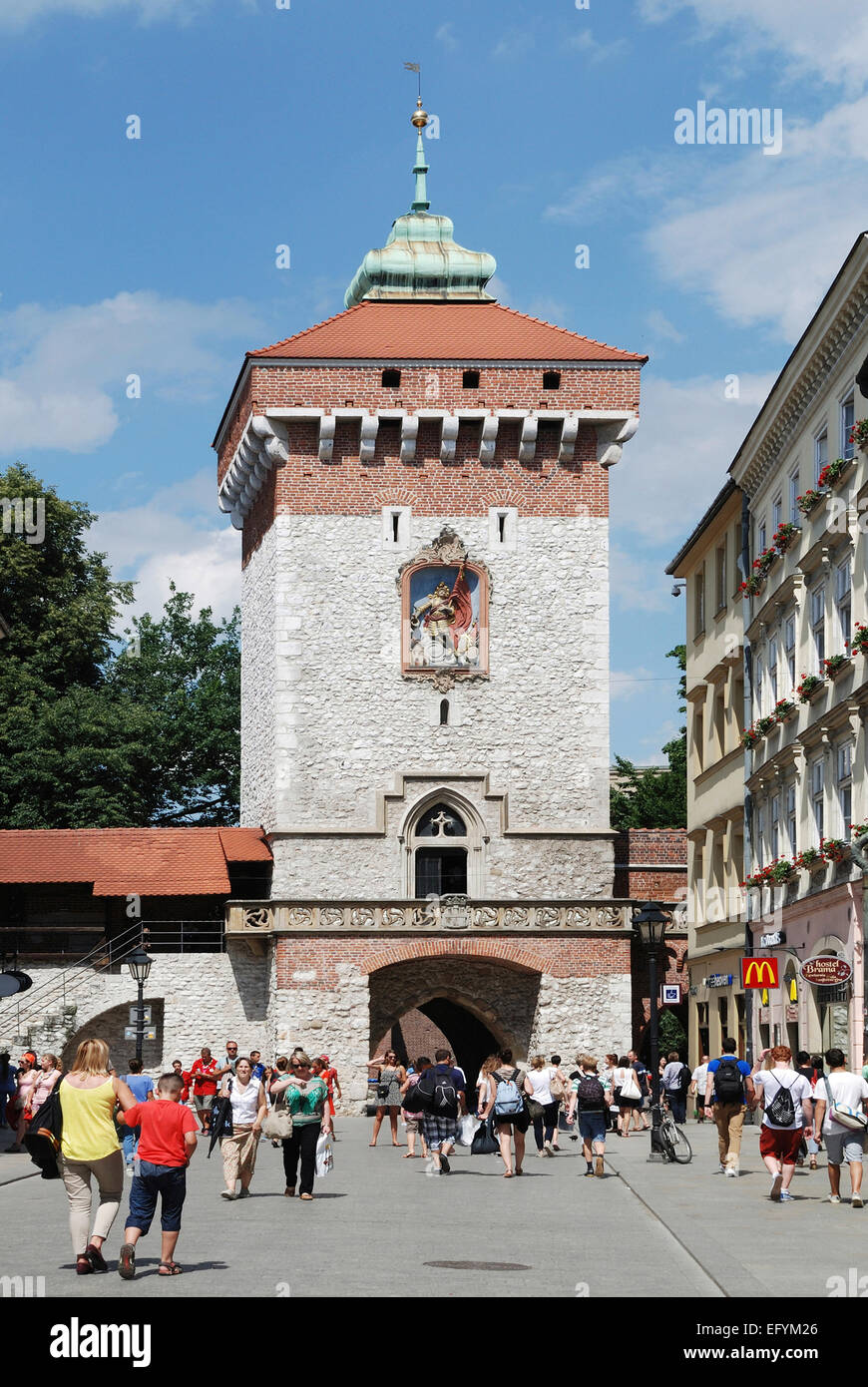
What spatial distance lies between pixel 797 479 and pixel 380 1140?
42.9ft

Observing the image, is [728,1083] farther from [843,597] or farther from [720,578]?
[720,578]

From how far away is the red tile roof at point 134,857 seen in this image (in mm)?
45719

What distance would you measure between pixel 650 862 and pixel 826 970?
79.3 ft

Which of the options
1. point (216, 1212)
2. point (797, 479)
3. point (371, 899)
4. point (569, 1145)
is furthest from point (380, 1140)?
point (216, 1212)

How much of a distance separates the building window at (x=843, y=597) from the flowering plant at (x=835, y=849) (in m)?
3.04

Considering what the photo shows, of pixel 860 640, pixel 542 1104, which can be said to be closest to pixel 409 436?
pixel 860 640

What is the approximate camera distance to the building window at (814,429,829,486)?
1332 inches

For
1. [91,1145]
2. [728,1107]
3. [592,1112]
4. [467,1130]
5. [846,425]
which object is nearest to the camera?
[91,1145]

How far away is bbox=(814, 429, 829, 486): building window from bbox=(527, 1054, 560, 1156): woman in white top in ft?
35.2

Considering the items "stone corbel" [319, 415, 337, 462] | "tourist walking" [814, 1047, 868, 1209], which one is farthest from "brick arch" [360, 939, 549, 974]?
"tourist walking" [814, 1047, 868, 1209]

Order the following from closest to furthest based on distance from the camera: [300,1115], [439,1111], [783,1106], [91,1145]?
[91,1145] → [783,1106] → [300,1115] → [439,1111]

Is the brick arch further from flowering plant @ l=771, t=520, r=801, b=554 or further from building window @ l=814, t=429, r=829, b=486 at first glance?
building window @ l=814, t=429, r=829, b=486

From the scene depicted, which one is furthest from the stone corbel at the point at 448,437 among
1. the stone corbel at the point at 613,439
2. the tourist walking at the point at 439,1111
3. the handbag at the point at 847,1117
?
the handbag at the point at 847,1117

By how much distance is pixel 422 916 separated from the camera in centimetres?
4459
